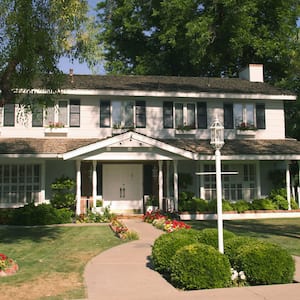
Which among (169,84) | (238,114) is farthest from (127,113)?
(238,114)

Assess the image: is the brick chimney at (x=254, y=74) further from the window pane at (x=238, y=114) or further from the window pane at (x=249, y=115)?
the window pane at (x=238, y=114)

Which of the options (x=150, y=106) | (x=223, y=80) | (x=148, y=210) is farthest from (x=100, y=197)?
(x=223, y=80)

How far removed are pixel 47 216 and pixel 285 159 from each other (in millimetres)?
11900

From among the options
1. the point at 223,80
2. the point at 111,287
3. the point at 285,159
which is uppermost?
the point at 223,80

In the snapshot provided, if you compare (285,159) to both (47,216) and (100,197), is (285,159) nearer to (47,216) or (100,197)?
(100,197)

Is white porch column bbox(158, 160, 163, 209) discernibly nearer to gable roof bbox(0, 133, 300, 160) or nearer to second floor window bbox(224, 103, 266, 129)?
gable roof bbox(0, 133, 300, 160)

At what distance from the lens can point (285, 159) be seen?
69.5ft

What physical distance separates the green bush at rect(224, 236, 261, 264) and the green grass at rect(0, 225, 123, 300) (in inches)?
117

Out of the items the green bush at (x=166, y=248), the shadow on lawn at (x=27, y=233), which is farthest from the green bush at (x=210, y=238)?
the shadow on lawn at (x=27, y=233)

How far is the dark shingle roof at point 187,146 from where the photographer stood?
1945 cm

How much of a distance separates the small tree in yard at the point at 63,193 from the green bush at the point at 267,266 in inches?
515

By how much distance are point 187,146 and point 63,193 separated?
6.56 meters

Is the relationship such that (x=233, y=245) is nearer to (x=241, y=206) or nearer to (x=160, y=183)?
(x=160, y=183)

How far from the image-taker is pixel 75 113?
2172 cm
